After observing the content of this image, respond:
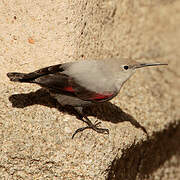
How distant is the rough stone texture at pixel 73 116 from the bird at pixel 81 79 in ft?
0.83

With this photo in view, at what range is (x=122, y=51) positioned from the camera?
4.72 metres

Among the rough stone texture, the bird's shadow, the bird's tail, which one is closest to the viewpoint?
the bird's tail

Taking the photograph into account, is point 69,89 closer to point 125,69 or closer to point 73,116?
point 73,116

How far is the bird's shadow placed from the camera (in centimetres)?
369

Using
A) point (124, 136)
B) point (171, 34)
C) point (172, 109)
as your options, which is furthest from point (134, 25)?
point (124, 136)

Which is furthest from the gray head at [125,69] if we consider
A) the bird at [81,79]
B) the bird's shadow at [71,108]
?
the bird's shadow at [71,108]

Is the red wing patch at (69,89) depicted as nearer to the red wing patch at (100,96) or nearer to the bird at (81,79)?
the bird at (81,79)

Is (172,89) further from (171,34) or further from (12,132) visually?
(12,132)

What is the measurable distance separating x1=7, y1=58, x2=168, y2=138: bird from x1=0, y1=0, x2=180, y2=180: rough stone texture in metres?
A: 0.25

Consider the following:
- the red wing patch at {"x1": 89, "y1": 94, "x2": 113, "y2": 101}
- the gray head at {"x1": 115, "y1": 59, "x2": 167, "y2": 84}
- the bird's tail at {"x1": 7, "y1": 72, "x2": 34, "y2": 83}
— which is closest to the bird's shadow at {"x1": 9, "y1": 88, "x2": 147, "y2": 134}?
the bird's tail at {"x1": 7, "y1": 72, "x2": 34, "y2": 83}

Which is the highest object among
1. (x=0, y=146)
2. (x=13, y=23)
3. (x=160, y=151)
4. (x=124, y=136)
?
(x=13, y=23)

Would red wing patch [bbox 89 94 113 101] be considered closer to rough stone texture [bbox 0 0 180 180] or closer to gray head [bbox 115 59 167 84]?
gray head [bbox 115 59 167 84]

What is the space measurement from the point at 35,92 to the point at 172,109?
2.12m

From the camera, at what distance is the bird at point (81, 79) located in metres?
3.47
